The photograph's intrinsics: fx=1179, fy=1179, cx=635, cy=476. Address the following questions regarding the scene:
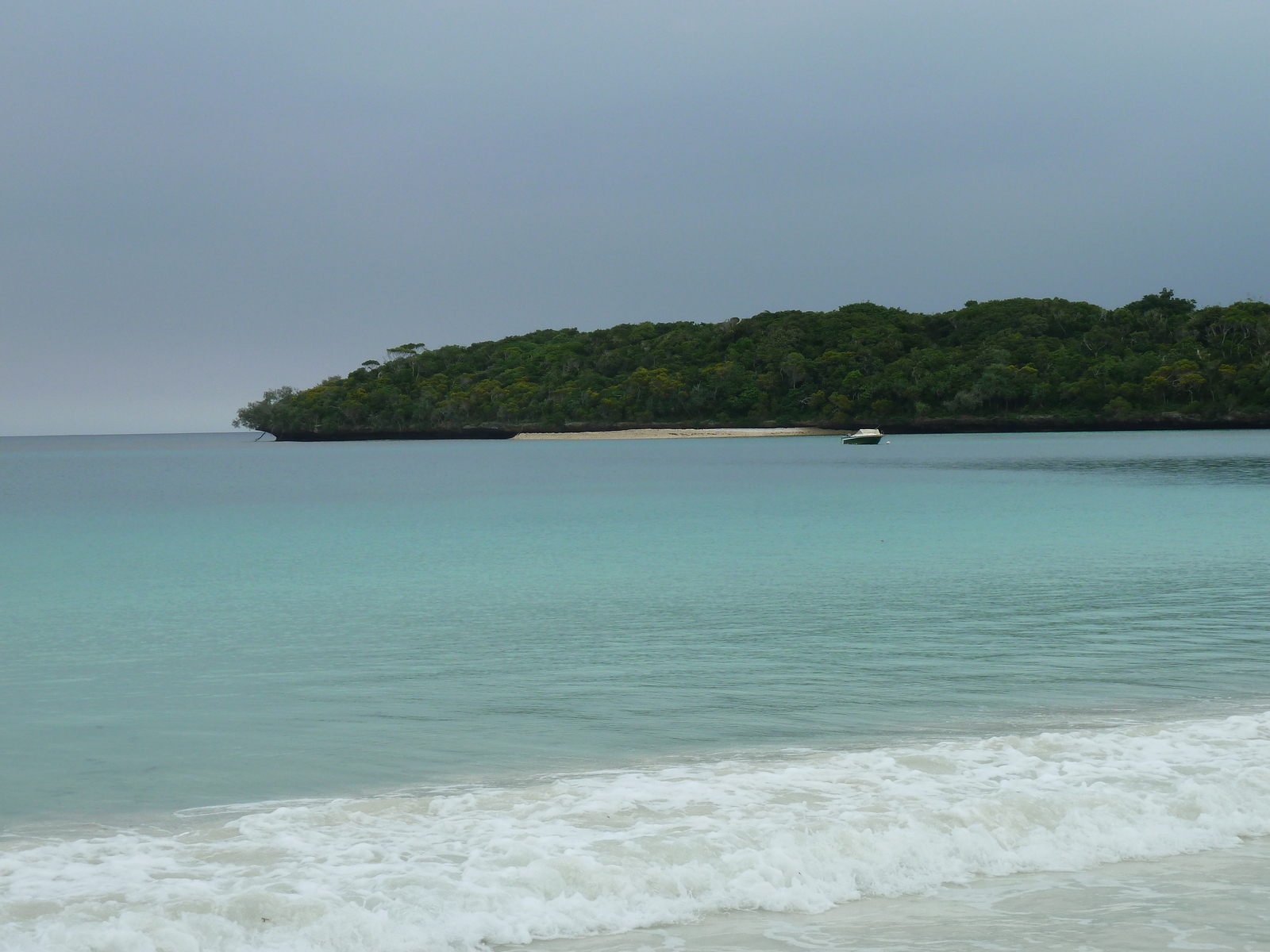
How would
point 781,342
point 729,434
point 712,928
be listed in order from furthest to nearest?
point 781,342 → point 729,434 → point 712,928

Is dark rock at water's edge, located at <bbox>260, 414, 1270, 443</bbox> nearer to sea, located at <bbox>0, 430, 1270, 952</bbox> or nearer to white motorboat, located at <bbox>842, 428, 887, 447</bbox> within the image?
white motorboat, located at <bbox>842, 428, 887, 447</bbox>

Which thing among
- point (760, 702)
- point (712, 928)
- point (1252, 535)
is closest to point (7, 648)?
point (760, 702)

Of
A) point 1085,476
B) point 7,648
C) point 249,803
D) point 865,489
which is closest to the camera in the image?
point 249,803

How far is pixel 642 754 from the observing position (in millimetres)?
7594

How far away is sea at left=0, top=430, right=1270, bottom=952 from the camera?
482 cm

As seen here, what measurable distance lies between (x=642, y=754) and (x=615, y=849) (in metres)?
2.19

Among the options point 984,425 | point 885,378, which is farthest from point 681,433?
point 984,425

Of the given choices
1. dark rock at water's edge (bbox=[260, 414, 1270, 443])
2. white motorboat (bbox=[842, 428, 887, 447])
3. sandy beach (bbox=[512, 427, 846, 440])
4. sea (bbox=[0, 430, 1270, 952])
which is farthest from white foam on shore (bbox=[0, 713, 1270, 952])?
dark rock at water's edge (bbox=[260, 414, 1270, 443])

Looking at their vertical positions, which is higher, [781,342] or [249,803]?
[781,342]

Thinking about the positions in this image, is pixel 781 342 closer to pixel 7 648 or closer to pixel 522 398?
pixel 522 398

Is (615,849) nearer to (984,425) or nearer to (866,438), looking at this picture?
(866,438)

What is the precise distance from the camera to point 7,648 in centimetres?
1267

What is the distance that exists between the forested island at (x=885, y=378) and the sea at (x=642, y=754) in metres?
138

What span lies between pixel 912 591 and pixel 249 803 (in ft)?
38.2
